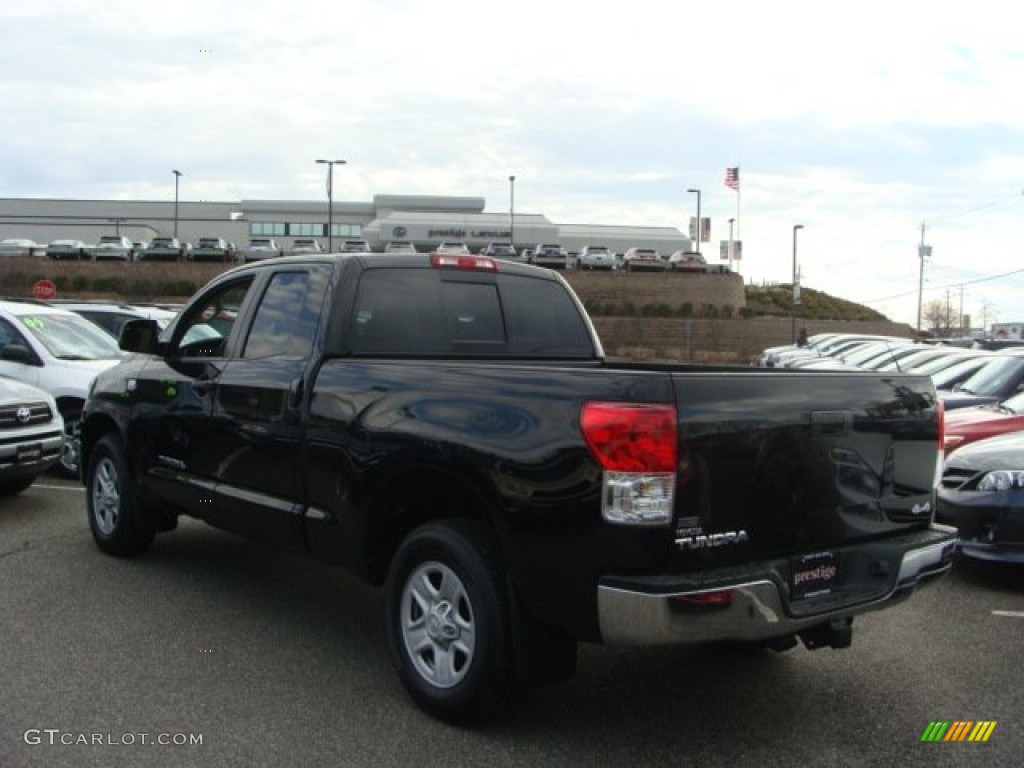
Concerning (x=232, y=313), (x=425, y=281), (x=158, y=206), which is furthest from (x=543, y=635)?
(x=158, y=206)

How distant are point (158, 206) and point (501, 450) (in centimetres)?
11415

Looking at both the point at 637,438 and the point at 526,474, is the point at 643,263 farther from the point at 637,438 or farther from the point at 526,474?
the point at 637,438

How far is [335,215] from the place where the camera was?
107125 millimetres

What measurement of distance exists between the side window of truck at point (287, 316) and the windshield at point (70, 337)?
607 cm

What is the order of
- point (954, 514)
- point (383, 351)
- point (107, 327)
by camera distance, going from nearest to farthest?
point (383, 351), point (954, 514), point (107, 327)

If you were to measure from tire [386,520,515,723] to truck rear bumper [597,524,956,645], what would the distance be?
0.54 m

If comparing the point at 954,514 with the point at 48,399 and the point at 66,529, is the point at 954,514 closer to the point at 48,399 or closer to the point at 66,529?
the point at 66,529

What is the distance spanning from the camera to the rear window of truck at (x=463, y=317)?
4.94 metres

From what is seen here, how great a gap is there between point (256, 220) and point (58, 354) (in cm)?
9968

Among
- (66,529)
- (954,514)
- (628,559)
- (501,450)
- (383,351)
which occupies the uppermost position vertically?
(383,351)

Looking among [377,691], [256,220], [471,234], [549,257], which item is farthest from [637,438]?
[256,220]

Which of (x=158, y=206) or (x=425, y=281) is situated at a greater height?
(x=158, y=206)

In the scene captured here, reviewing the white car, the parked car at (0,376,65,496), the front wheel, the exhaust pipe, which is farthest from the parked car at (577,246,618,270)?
the exhaust pipe

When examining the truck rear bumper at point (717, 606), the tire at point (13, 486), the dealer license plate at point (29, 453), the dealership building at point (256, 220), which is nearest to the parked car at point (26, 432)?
the dealer license plate at point (29, 453)
